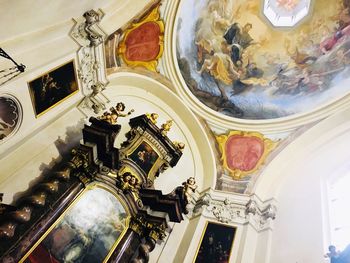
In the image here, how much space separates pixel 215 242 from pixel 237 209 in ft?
4.29

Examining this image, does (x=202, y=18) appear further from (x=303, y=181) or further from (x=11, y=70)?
(x=11, y=70)

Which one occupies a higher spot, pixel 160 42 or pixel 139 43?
pixel 160 42

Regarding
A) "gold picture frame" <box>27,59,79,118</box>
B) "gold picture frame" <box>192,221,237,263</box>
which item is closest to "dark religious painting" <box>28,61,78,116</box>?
"gold picture frame" <box>27,59,79,118</box>

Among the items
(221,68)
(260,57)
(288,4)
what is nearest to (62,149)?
(221,68)

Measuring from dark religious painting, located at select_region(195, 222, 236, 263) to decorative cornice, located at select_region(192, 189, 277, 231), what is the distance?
303 mm

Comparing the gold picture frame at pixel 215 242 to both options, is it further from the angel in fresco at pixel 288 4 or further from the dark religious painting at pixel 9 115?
the angel in fresco at pixel 288 4

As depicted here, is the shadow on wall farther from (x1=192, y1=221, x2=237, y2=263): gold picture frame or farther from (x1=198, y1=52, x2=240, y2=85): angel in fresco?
(x1=198, y1=52, x2=240, y2=85): angel in fresco

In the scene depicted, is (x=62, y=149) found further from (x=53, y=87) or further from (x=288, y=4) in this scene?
(x=288, y=4)

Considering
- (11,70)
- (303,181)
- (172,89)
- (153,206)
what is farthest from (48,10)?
(303,181)

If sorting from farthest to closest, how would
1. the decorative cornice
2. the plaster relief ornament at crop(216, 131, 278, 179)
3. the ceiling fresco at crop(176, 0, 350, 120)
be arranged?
the ceiling fresco at crop(176, 0, 350, 120) → the plaster relief ornament at crop(216, 131, 278, 179) → the decorative cornice

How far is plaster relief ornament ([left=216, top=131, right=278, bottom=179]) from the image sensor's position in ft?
34.1

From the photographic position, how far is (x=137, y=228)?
269 inches

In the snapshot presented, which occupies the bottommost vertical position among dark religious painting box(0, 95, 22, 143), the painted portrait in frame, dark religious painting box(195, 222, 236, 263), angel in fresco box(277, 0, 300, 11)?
the painted portrait in frame

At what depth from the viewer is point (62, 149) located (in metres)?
7.29
